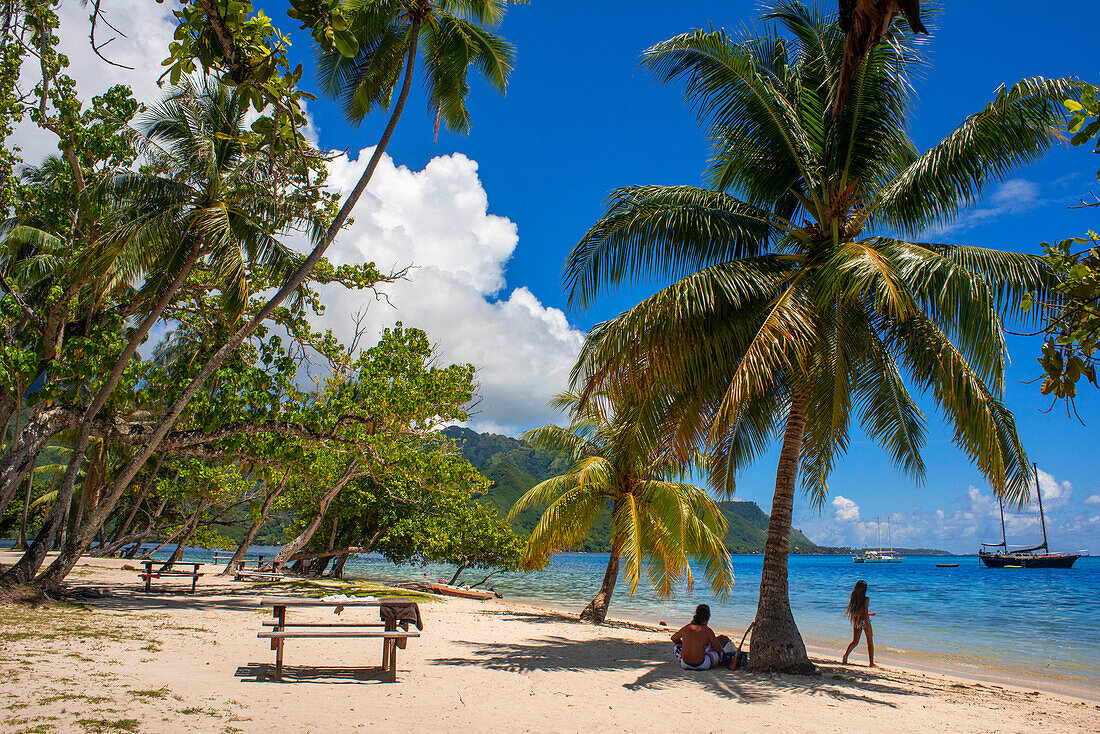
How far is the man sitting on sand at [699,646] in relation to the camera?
808cm

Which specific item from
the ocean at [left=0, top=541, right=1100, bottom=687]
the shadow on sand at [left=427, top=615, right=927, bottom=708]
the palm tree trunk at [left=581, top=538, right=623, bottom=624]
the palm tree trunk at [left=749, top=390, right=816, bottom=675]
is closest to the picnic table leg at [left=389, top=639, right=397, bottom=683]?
the shadow on sand at [left=427, top=615, right=927, bottom=708]

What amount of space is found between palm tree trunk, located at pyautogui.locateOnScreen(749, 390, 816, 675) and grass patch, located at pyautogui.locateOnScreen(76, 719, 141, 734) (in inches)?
253

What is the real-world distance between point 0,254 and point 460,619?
12.4 meters

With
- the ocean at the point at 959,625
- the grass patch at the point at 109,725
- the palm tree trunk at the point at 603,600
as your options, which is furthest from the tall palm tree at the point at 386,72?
the ocean at the point at 959,625

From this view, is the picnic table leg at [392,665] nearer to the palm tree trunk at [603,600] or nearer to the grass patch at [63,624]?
the grass patch at [63,624]

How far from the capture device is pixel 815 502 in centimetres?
1064

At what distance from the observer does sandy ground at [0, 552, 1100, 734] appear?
4.85m

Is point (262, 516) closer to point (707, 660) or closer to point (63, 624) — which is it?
point (63, 624)

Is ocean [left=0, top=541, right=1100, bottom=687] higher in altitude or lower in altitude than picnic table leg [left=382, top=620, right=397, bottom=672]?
lower

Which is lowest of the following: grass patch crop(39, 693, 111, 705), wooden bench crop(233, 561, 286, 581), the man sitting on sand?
wooden bench crop(233, 561, 286, 581)

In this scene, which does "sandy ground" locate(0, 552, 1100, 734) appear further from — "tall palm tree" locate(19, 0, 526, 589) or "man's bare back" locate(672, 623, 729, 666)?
"tall palm tree" locate(19, 0, 526, 589)

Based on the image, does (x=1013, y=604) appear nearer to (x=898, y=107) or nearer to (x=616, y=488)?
(x=616, y=488)

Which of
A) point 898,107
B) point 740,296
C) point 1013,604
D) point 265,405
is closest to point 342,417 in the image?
point 265,405

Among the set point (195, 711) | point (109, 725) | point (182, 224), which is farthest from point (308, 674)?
point (182, 224)
